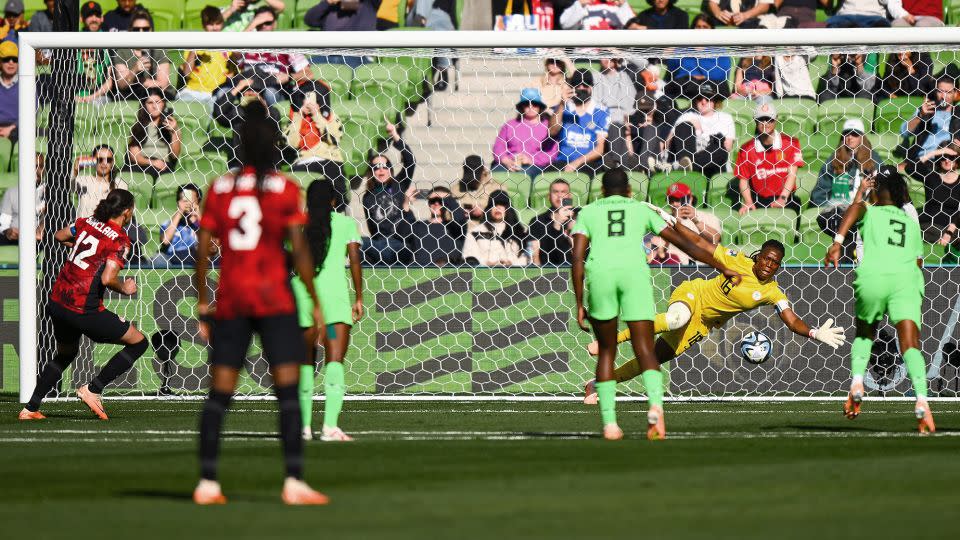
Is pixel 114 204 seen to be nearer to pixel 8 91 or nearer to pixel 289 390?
pixel 289 390

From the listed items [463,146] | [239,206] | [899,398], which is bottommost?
[899,398]

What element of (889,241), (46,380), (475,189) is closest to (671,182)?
(475,189)

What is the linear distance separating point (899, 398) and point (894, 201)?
158 inches

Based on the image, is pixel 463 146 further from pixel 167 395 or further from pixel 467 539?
pixel 467 539

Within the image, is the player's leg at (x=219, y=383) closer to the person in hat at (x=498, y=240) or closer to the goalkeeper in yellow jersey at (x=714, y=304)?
the goalkeeper in yellow jersey at (x=714, y=304)

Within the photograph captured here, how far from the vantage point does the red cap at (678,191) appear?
16328 millimetres

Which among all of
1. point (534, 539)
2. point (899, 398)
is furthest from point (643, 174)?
point (534, 539)

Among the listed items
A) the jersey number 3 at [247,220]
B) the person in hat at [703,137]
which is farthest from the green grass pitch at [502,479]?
the person in hat at [703,137]

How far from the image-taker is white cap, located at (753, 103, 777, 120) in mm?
17016

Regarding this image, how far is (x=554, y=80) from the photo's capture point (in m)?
17.4

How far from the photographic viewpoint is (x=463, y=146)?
17125mm

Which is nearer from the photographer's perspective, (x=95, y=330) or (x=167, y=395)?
(x=95, y=330)

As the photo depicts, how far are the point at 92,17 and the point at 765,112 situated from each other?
8584 mm

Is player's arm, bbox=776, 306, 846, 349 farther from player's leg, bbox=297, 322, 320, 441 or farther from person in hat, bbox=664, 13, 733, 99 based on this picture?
player's leg, bbox=297, 322, 320, 441
